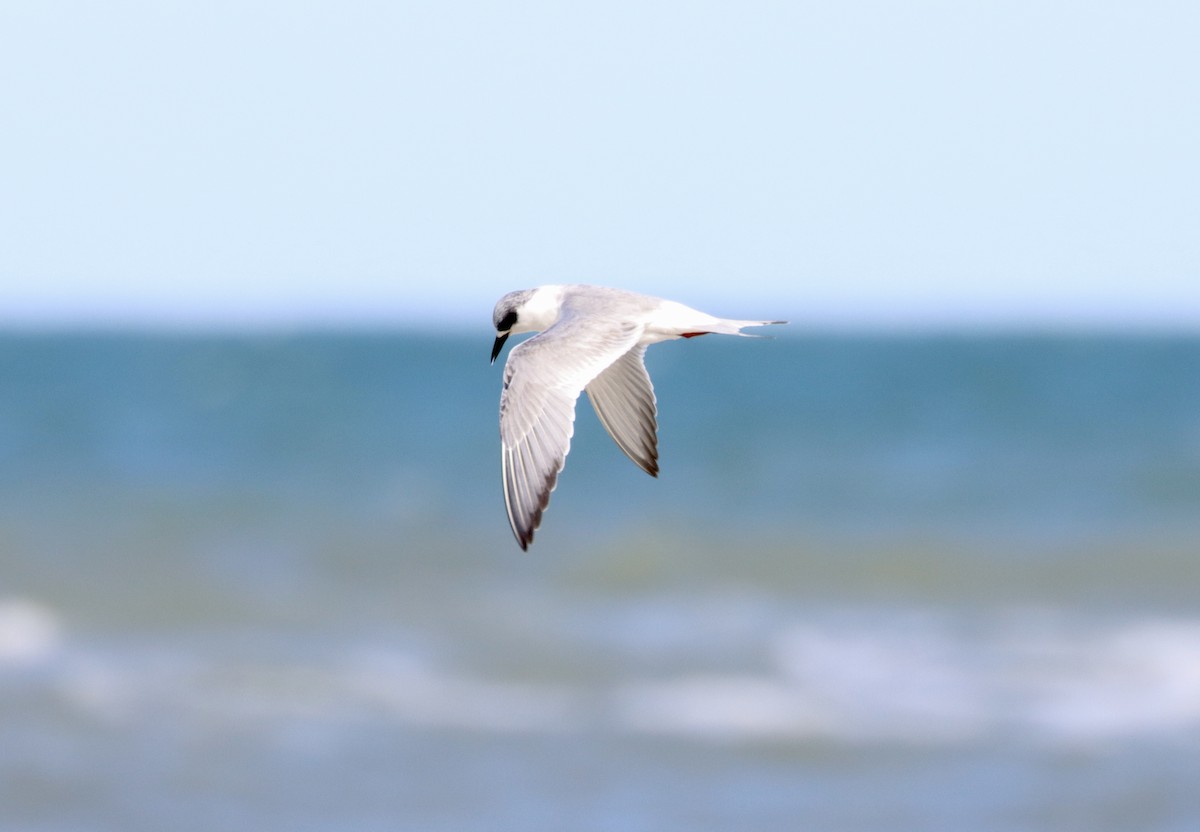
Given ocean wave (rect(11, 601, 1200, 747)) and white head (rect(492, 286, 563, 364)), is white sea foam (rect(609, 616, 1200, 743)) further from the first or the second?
white head (rect(492, 286, 563, 364))

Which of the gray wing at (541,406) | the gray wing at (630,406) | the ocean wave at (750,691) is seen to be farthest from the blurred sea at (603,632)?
the gray wing at (541,406)

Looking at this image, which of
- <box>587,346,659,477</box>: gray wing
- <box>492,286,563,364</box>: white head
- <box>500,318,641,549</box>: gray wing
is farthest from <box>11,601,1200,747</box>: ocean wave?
<box>500,318,641,549</box>: gray wing

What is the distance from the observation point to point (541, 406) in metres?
4.12

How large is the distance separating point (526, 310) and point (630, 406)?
427 mm

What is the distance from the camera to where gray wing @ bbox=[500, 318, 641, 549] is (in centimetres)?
398

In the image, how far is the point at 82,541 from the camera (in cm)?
1281

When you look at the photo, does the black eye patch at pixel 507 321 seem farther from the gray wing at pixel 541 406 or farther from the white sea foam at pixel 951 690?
the white sea foam at pixel 951 690

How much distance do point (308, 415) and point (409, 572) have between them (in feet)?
30.2

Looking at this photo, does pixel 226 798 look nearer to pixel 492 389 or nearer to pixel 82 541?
pixel 82 541

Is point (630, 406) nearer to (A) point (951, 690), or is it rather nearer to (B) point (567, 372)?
(B) point (567, 372)

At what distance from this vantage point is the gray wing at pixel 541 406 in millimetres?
3984

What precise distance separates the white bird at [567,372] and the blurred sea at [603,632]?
2.88m

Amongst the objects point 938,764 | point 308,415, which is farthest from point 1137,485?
point 308,415

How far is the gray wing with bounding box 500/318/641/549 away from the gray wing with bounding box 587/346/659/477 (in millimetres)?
645
